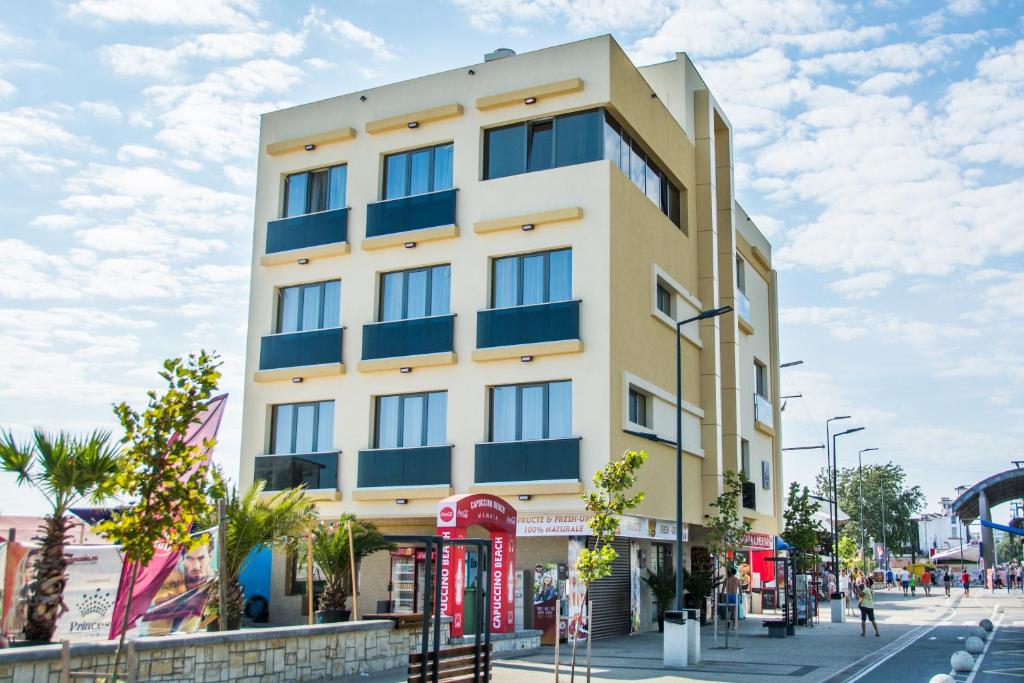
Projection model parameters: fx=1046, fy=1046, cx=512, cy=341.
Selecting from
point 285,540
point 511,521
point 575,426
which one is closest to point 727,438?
point 575,426

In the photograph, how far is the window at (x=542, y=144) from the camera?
1133 inches

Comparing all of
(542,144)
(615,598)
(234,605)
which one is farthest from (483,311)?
(234,605)

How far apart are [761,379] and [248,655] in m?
33.6

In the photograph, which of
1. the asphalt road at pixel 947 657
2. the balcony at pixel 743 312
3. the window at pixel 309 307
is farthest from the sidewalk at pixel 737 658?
the window at pixel 309 307

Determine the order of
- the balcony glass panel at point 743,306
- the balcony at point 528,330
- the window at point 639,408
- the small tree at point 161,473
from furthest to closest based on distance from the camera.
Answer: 1. the balcony glass panel at point 743,306
2. the window at point 639,408
3. the balcony at point 528,330
4. the small tree at point 161,473

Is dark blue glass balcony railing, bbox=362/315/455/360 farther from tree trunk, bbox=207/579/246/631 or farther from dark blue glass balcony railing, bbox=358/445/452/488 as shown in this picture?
tree trunk, bbox=207/579/246/631

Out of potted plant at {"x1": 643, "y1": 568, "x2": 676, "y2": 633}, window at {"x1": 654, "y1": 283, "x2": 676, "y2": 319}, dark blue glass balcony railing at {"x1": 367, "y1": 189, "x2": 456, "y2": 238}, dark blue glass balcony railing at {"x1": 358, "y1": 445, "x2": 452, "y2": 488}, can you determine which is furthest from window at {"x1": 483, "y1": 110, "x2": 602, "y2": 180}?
potted plant at {"x1": 643, "y1": 568, "x2": 676, "y2": 633}

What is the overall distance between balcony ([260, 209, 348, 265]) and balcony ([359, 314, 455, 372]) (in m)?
2.94

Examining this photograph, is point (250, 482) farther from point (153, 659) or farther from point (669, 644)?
point (153, 659)

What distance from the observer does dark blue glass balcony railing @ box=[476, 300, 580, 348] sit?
90.8ft

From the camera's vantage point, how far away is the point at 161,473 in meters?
11.2

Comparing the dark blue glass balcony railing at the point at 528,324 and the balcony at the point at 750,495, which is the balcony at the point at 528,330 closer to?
the dark blue glass balcony railing at the point at 528,324

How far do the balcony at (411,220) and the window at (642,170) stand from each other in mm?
4712

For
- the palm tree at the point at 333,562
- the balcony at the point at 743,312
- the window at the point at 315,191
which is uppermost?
the window at the point at 315,191
